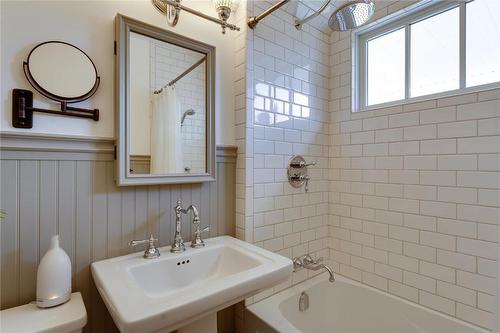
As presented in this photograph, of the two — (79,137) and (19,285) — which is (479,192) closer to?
(79,137)

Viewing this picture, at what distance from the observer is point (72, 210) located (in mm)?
1064

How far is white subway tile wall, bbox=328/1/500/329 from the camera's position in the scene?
52.7 inches

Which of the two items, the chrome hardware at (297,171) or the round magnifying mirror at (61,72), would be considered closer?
the round magnifying mirror at (61,72)

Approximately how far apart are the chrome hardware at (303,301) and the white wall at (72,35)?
1505mm

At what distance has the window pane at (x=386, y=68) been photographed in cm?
176

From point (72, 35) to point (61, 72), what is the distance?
7.0 inches

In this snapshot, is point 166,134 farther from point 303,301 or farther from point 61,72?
point 303,301

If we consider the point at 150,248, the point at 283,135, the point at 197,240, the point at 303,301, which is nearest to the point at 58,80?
the point at 150,248

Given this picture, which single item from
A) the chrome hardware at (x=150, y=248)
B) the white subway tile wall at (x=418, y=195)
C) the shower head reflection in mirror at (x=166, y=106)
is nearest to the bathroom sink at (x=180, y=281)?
the chrome hardware at (x=150, y=248)

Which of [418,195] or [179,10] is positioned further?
[418,195]

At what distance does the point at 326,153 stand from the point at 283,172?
53 cm

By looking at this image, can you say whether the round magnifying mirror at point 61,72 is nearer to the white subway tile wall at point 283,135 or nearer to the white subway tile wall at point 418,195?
the white subway tile wall at point 283,135

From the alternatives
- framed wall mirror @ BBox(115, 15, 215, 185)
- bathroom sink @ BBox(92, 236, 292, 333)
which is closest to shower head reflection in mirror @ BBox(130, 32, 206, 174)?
framed wall mirror @ BBox(115, 15, 215, 185)

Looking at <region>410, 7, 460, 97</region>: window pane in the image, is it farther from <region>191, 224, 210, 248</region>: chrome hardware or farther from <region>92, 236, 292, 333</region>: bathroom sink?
<region>191, 224, 210, 248</region>: chrome hardware
